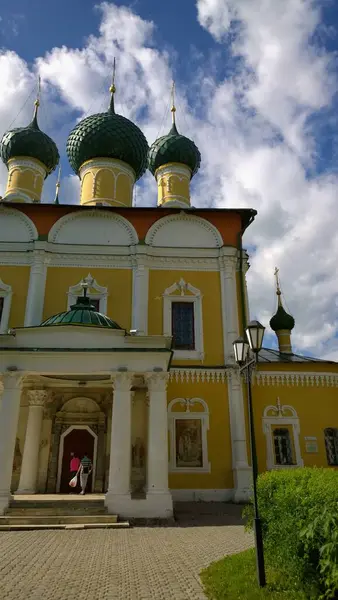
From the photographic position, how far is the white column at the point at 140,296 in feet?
45.1

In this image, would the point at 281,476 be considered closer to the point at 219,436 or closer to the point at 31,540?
the point at 31,540

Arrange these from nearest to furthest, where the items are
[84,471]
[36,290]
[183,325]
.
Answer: [84,471]
[36,290]
[183,325]

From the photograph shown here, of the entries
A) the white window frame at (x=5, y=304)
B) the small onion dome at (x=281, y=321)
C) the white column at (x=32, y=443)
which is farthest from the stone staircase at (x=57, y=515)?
the small onion dome at (x=281, y=321)

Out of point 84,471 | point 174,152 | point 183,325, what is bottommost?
point 84,471

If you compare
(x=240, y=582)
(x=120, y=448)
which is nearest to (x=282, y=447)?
(x=120, y=448)

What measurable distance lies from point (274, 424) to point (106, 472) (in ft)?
16.7

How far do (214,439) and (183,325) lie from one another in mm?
3619

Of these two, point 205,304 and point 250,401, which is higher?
point 205,304

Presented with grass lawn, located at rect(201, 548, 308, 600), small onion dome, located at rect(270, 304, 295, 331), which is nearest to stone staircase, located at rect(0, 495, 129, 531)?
grass lawn, located at rect(201, 548, 308, 600)

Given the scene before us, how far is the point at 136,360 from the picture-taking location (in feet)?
33.2

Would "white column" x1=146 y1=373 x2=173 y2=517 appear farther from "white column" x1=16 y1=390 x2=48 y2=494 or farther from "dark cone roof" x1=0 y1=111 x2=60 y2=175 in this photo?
"dark cone roof" x1=0 y1=111 x2=60 y2=175

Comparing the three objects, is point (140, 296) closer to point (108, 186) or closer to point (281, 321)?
point (108, 186)

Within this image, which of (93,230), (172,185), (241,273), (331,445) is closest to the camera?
(331,445)

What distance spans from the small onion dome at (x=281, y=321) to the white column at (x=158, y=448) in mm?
7945
